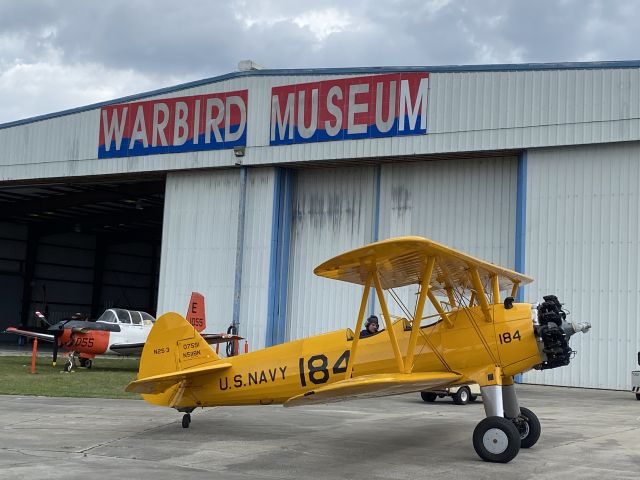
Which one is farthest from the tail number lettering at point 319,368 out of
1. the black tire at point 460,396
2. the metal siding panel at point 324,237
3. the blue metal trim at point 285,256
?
the blue metal trim at point 285,256

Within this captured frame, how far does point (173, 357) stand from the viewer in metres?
11.2

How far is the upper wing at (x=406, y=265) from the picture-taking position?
851cm

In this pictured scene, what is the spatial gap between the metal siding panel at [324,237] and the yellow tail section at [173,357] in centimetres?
1333

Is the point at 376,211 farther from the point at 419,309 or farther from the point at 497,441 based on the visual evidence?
the point at 497,441

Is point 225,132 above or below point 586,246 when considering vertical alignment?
above

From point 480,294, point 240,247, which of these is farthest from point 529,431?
point 240,247

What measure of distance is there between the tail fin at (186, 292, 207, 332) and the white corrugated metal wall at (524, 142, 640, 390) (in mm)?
10117

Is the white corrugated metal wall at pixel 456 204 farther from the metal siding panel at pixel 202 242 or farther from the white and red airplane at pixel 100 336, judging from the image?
the white and red airplane at pixel 100 336

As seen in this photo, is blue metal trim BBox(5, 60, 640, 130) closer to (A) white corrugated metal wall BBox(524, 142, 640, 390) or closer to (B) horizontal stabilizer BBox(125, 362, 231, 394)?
(A) white corrugated metal wall BBox(524, 142, 640, 390)

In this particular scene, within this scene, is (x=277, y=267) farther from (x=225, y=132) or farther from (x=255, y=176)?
(x=225, y=132)

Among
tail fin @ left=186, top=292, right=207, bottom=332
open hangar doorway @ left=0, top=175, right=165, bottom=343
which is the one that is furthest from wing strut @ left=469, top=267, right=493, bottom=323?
open hangar doorway @ left=0, top=175, right=165, bottom=343

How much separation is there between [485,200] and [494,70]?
3.76 m

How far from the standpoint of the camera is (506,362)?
931 centimetres

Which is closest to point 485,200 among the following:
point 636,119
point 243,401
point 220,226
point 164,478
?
point 636,119
